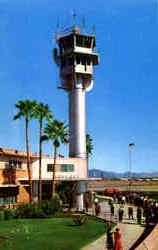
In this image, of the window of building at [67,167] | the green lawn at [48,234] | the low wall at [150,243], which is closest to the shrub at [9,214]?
the green lawn at [48,234]

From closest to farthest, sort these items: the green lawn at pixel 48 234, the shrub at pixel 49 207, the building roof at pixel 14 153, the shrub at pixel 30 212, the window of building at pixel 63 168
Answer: the green lawn at pixel 48 234
the shrub at pixel 30 212
the shrub at pixel 49 207
the building roof at pixel 14 153
the window of building at pixel 63 168

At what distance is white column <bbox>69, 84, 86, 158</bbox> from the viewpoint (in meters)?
55.8

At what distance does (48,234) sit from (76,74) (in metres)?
37.1

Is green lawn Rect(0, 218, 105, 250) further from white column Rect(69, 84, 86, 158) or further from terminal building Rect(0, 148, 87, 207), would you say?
white column Rect(69, 84, 86, 158)

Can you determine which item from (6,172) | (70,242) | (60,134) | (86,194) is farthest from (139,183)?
(70,242)

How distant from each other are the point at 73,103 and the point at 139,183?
42614 mm

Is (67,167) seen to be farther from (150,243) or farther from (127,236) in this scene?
(150,243)

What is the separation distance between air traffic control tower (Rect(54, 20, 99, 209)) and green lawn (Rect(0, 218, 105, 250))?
23292mm

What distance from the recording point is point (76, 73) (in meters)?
59.0

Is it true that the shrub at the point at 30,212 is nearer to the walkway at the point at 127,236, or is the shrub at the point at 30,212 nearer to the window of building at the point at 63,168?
the walkway at the point at 127,236

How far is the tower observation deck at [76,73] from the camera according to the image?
185ft

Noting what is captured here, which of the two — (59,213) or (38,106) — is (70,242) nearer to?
(59,213)

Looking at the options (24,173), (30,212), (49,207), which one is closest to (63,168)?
(24,173)

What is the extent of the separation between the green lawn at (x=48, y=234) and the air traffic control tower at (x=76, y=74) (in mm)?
23292
